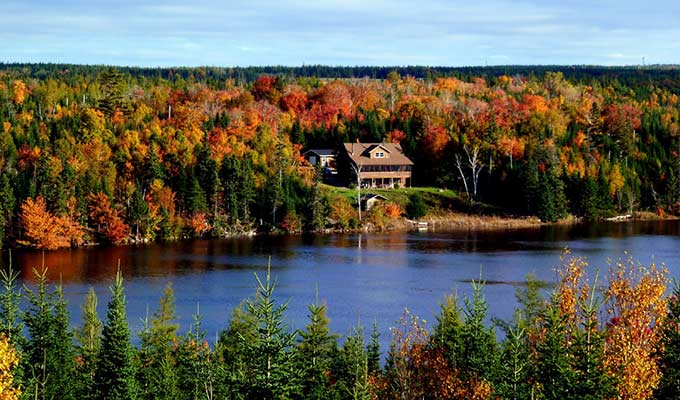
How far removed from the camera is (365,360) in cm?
2973

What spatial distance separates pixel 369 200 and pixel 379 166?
24.9 feet

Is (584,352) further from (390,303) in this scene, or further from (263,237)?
(263,237)

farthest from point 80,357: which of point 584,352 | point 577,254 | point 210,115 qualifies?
point 210,115

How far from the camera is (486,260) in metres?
62.6

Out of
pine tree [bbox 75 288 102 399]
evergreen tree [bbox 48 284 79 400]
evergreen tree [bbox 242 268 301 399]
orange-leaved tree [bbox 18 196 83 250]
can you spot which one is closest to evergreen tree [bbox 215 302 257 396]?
pine tree [bbox 75 288 102 399]

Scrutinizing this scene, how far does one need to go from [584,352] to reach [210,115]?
71.8 m

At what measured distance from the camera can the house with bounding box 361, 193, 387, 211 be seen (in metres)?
82.8

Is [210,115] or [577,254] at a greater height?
[210,115]

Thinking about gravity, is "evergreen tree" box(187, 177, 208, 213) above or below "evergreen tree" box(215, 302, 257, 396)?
above

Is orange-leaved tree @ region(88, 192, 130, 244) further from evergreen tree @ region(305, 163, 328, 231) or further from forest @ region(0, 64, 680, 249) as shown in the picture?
evergreen tree @ region(305, 163, 328, 231)

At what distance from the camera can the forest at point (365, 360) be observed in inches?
969

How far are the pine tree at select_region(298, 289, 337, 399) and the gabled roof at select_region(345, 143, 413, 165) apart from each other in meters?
57.4

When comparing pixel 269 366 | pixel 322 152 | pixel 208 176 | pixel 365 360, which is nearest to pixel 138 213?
pixel 208 176

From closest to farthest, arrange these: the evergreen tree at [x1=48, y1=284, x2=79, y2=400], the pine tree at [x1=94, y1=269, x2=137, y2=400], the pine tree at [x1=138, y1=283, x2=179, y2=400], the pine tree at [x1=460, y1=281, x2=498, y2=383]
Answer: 1. the pine tree at [x1=460, y1=281, x2=498, y2=383]
2. the pine tree at [x1=94, y1=269, x2=137, y2=400]
3. the pine tree at [x1=138, y1=283, x2=179, y2=400]
4. the evergreen tree at [x1=48, y1=284, x2=79, y2=400]
